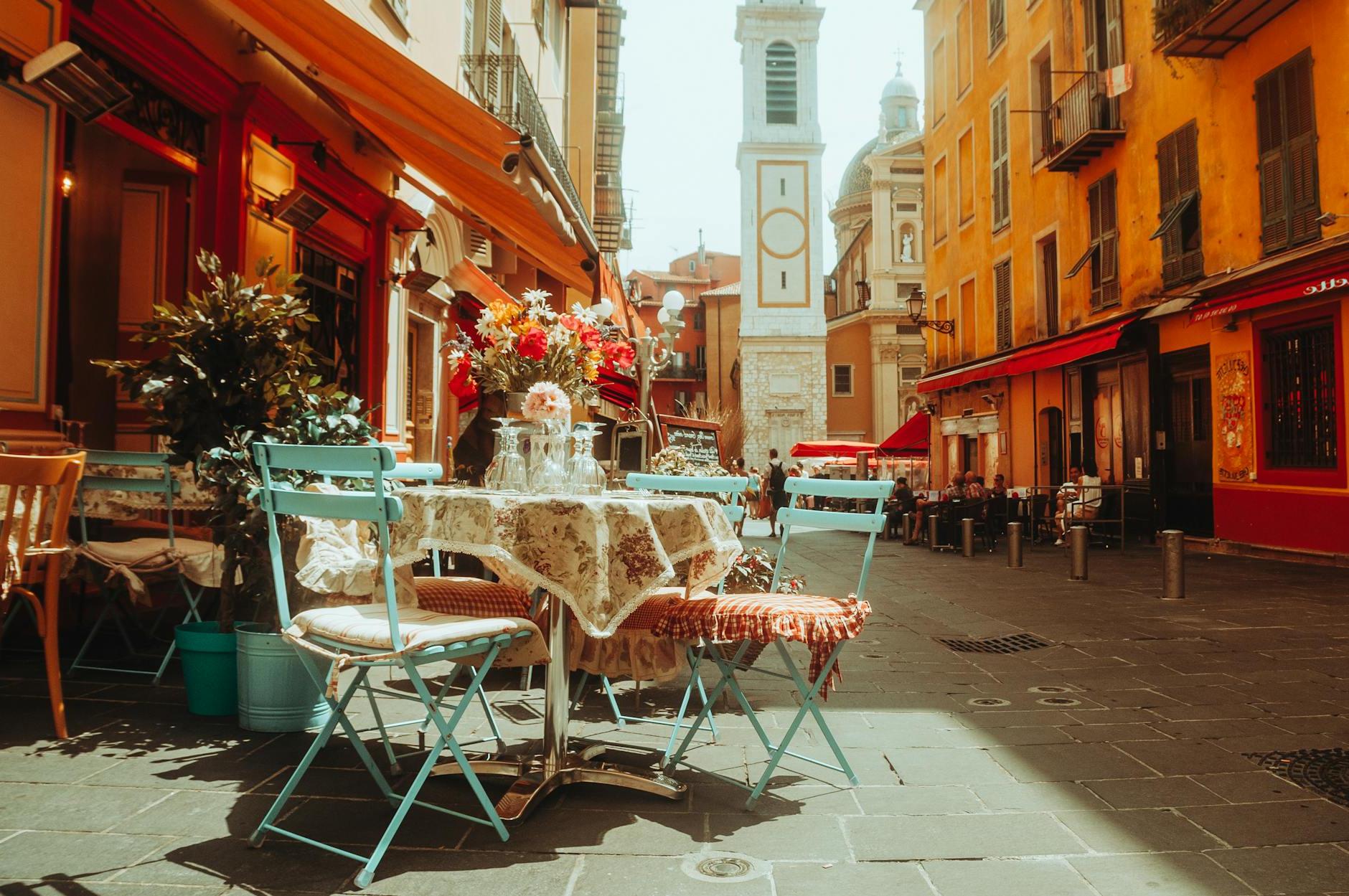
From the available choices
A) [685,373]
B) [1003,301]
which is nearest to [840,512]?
[1003,301]

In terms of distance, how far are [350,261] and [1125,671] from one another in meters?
→ 6.88

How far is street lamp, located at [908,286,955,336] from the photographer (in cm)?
1945

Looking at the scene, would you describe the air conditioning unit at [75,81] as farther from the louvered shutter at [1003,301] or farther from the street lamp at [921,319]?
the louvered shutter at [1003,301]

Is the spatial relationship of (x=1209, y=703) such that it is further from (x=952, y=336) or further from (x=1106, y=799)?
(x=952, y=336)

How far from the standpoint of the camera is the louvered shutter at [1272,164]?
11.3m

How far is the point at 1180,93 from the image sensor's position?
13.5 metres

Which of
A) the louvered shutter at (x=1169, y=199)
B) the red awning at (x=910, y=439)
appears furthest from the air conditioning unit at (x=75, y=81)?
the red awning at (x=910, y=439)

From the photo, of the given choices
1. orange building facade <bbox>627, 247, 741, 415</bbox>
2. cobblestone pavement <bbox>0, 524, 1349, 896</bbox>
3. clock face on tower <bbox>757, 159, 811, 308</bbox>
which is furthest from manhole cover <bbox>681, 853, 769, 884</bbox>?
orange building facade <bbox>627, 247, 741, 415</bbox>

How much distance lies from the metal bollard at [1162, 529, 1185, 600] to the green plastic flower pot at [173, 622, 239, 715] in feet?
23.4

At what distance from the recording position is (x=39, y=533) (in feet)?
11.9

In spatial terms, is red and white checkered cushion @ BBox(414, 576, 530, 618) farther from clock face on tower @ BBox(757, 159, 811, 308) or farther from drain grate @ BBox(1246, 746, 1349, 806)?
clock face on tower @ BBox(757, 159, 811, 308)

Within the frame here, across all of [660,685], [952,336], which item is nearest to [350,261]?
[660,685]

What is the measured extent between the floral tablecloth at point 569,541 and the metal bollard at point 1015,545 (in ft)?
29.3

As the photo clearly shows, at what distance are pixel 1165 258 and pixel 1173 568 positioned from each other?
7.20 metres
